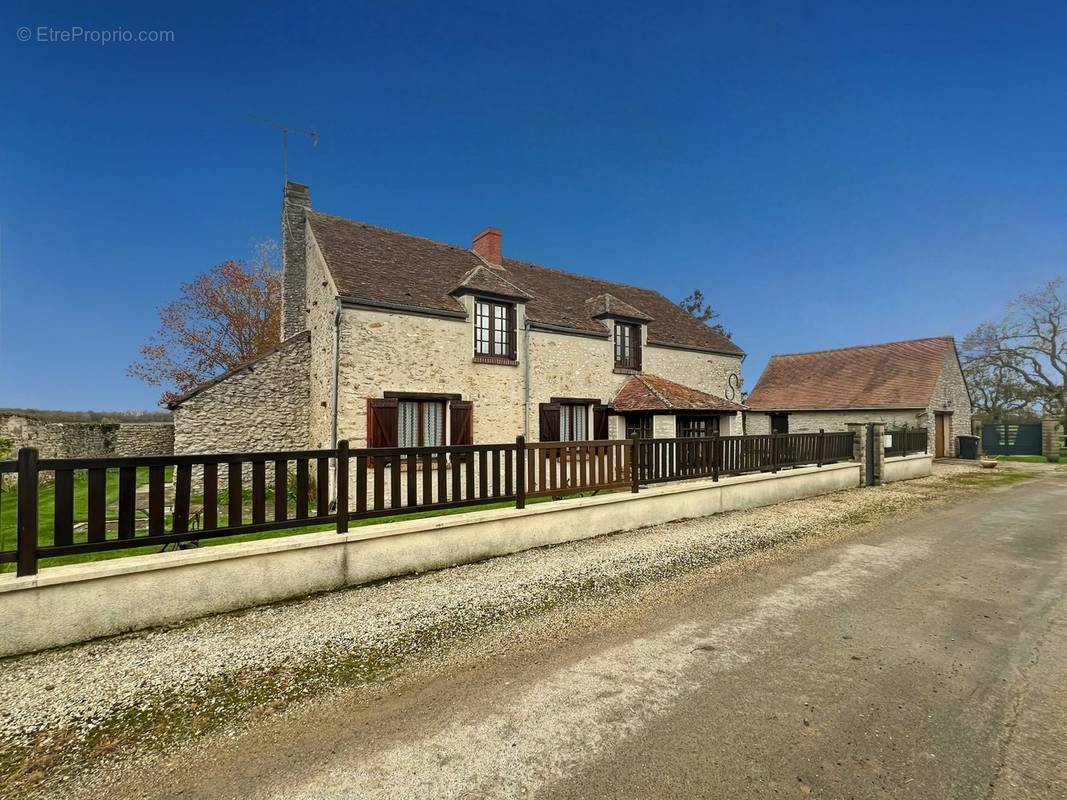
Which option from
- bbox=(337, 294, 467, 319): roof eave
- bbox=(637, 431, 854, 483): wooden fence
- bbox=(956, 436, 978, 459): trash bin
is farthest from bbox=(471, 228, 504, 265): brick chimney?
bbox=(956, 436, 978, 459): trash bin

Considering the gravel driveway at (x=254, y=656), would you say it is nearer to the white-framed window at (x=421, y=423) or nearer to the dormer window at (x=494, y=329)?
the white-framed window at (x=421, y=423)

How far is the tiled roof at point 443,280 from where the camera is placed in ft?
43.6

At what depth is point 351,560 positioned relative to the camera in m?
5.79

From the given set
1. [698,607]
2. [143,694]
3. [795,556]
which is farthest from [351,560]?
[795,556]

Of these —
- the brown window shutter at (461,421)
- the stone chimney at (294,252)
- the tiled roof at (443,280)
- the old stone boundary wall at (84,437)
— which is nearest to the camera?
the tiled roof at (443,280)

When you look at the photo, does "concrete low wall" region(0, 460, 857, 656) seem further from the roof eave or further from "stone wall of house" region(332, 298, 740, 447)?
the roof eave

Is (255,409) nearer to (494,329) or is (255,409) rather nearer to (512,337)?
(494,329)

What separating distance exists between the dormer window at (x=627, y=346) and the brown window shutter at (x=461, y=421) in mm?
5942

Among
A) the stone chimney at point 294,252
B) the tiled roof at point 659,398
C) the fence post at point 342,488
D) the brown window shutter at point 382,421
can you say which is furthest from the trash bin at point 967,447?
the stone chimney at point 294,252

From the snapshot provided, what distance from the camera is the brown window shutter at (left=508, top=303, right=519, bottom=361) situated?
14.6 meters

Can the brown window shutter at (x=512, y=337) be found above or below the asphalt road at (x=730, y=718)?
above

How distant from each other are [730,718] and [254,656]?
379 centimetres

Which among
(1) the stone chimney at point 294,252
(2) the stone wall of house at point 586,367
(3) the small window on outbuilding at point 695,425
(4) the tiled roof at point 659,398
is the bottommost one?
(3) the small window on outbuilding at point 695,425

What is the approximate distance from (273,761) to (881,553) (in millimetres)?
8070
